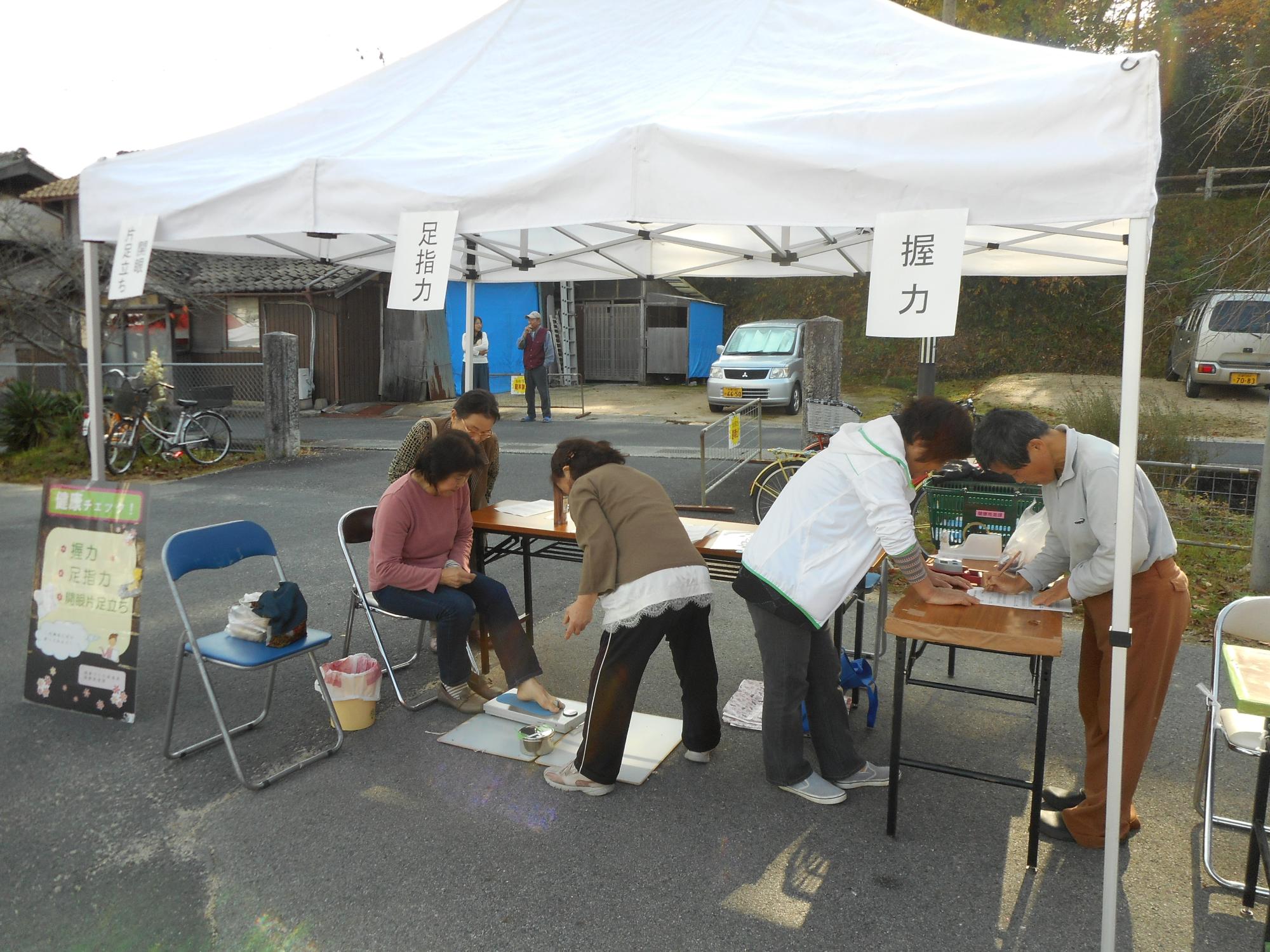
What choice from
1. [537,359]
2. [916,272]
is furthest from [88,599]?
[537,359]

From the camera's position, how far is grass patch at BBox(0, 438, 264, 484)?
10.4 meters

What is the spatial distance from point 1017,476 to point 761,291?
22.9 metres

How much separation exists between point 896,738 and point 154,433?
35.0 feet

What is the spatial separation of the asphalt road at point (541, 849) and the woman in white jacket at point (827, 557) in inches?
10.8

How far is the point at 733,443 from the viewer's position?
25.8 ft

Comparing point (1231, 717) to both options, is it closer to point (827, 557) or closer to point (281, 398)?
point (827, 557)

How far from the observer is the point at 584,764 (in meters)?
3.27

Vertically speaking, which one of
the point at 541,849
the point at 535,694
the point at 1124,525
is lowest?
the point at 541,849

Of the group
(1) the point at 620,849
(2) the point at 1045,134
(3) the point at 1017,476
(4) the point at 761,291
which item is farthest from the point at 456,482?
(4) the point at 761,291

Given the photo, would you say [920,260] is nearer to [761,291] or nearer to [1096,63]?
[1096,63]

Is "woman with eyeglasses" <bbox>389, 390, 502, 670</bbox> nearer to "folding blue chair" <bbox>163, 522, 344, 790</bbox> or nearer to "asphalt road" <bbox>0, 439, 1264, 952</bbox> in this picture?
"folding blue chair" <bbox>163, 522, 344, 790</bbox>

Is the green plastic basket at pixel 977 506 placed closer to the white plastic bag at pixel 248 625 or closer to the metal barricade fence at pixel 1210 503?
the metal barricade fence at pixel 1210 503

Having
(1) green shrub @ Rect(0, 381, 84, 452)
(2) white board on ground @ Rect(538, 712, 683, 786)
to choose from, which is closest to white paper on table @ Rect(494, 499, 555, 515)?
(2) white board on ground @ Rect(538, 712, 683, 786)

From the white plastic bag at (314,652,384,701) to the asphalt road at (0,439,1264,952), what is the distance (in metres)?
0.19
